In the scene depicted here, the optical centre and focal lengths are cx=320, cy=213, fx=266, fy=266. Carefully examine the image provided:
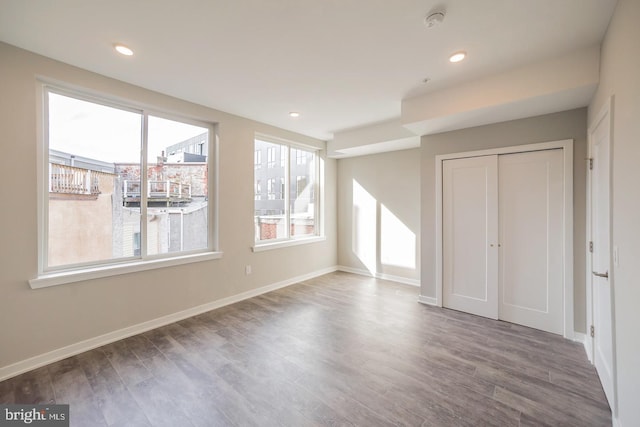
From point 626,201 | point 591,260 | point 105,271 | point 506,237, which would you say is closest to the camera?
point 626,201

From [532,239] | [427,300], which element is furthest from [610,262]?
[427,300]

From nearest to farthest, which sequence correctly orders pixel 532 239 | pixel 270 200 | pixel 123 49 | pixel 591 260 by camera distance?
1. pixel 123 49
2. pixel 591 260
3. pixel 532 239
4. pixel 270 200

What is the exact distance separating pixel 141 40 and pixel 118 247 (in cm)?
212

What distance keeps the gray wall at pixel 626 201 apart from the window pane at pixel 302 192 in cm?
417

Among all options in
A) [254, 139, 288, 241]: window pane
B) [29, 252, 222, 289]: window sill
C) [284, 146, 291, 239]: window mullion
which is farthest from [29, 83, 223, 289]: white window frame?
[284, 146, 291, 239]: window mullion

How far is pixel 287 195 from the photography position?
16.5 ft

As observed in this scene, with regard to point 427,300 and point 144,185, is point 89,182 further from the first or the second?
point 427,300

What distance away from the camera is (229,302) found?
389 centimetres

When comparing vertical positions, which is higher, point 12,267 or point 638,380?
point 12,267

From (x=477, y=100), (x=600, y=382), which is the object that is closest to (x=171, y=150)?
(x=477, y=100)

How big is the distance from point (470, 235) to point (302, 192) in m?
3.06

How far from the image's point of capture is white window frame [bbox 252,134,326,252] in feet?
14.8

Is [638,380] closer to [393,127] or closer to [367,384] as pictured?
[367,384]

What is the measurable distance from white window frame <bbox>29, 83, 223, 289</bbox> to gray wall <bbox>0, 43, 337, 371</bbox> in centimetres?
6
